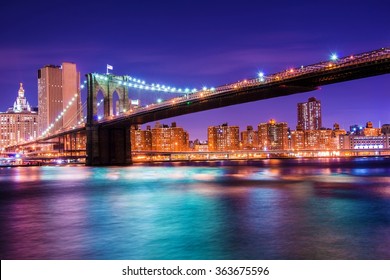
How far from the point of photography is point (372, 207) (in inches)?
751

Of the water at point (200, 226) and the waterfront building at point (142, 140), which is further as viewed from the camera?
the waterfront building at point (142, 140)

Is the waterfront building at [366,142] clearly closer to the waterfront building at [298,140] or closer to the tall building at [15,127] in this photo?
the waterfront building at [298,140]

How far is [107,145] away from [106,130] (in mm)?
2104

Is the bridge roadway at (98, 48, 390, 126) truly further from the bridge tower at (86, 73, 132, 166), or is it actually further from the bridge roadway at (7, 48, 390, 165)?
the bridge tower at (86, 73, 132, 166)

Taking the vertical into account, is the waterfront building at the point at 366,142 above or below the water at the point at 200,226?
above

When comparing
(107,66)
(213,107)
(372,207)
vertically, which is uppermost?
(107,66)

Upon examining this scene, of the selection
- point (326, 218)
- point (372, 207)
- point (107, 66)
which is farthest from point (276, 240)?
point (107, 66)

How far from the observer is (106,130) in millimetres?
67688

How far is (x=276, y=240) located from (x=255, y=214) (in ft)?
15.5

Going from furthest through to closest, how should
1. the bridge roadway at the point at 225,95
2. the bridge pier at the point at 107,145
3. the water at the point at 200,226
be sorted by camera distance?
the bridge pier at the point at 107,145 < the bridge roadway at the point at 225,95 < the water at the point at 200,226

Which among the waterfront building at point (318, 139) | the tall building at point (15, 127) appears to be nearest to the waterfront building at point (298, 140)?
the waterfront building at point (318, 139)

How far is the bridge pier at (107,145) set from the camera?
2618 inches

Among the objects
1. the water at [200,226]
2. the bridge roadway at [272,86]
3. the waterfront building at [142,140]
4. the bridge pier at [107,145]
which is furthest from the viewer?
the waterfront building at [142,140]
